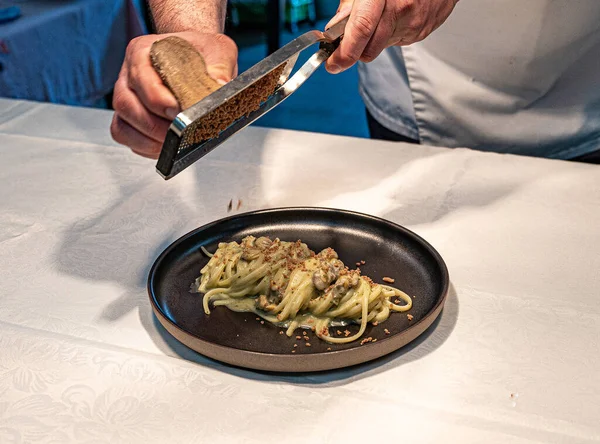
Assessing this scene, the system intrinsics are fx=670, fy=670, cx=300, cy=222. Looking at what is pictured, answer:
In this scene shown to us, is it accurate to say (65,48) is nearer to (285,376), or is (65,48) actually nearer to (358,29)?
(358,29)

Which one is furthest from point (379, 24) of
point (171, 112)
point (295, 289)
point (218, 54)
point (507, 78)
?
point (507, 78)

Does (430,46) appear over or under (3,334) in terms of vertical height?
over

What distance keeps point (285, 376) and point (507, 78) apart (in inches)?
56.8

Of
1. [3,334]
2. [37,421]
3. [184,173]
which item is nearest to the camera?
[37,421]

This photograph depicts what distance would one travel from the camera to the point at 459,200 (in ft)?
6.60

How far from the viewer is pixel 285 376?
1.30m

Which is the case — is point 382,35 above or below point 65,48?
above

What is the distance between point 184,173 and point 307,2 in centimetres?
699

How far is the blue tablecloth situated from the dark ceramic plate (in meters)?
2.48

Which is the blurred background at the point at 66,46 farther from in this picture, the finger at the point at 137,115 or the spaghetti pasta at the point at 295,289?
the spaghetti pasta at the point at 295,289

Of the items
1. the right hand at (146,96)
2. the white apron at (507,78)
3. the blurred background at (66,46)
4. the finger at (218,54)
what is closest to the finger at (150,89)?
the right hand at (146,96)

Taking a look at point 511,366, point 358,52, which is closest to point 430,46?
point 358,52

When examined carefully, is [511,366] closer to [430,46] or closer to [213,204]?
[213,204]

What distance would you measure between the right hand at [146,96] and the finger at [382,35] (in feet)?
1.10
